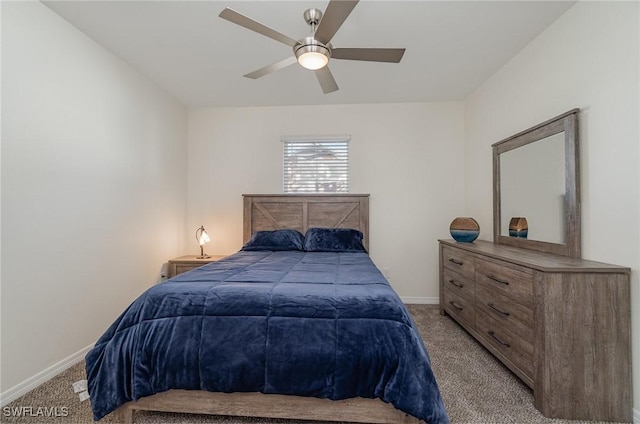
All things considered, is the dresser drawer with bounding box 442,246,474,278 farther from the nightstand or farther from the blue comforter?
the nightstand

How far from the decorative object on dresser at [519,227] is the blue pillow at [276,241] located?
2.18m

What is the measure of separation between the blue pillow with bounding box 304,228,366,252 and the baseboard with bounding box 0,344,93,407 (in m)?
2.25

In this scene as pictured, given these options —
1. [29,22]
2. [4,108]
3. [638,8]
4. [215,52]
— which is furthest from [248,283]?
[638,8]

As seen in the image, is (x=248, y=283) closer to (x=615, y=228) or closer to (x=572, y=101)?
(x=615, y=228)

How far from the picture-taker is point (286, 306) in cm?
162

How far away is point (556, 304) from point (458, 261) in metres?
1.26

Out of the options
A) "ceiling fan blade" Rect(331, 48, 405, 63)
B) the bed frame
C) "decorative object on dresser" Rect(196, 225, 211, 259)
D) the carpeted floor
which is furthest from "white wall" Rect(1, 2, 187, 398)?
"ceiling fan blade" Rect(331, 48, 405, 63)

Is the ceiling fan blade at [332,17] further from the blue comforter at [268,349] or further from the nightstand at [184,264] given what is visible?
the nightstand at [184,264]

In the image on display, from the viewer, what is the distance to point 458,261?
118 inches

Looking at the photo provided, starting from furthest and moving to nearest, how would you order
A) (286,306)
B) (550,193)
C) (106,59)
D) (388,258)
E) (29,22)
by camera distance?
(388,258), (106,59), (550,193), (29,22), (286,306)

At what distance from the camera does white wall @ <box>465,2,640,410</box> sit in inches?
67.2

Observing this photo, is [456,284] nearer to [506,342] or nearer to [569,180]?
[506,342]

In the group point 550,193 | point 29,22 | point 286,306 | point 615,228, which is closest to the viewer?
point 286,306

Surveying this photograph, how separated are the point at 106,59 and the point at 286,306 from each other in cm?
281
